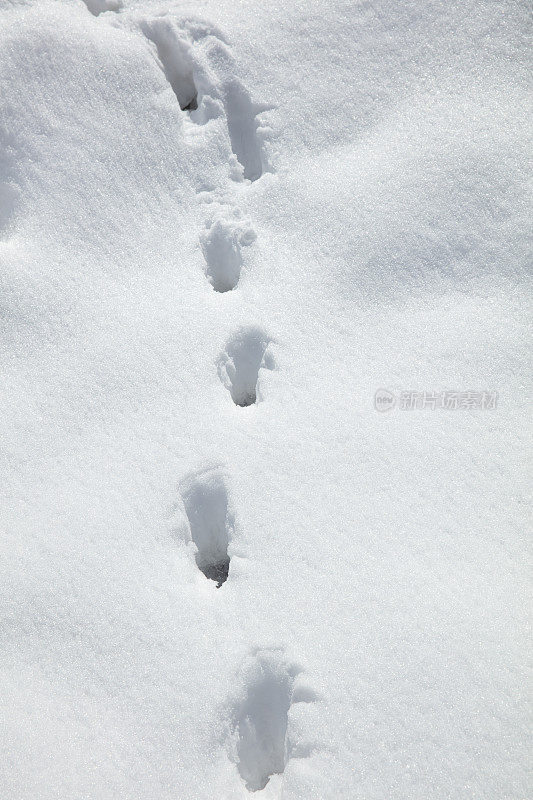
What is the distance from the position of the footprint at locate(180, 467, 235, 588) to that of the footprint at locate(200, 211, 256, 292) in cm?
60

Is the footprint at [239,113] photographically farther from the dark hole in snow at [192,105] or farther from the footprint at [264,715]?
the footprint at [264,715]

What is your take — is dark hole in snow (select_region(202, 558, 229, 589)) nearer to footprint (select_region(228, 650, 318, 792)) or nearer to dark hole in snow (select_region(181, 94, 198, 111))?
footprint (select_region(228, 650, 318, 792))

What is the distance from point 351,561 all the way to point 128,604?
49 centimetres

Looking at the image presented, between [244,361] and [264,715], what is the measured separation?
85 centimetres

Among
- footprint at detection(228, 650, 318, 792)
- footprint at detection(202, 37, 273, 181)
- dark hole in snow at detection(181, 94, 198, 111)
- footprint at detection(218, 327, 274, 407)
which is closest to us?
footprint at detection(228, 650, 318, 792)

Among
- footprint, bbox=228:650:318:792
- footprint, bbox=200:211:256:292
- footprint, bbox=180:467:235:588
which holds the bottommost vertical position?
footprint, bbox=228:650:318:792

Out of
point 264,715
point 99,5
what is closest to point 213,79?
point 99,5

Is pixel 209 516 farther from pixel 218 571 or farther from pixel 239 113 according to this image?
pixel 239 113

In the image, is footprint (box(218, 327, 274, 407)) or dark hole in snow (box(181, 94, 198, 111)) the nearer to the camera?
footprint (box(218, 327, 274, 407))

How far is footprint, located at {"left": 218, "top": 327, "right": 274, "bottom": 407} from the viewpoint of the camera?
1.63m

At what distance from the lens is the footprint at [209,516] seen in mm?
1433

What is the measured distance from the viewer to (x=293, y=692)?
121 centimetres

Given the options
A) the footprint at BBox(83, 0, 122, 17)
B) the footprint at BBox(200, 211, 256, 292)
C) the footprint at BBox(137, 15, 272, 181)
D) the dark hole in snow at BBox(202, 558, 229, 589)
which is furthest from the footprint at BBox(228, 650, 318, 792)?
the footprint at BBox(83, 0, 122, 17)

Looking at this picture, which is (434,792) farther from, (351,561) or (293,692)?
(351,561)
